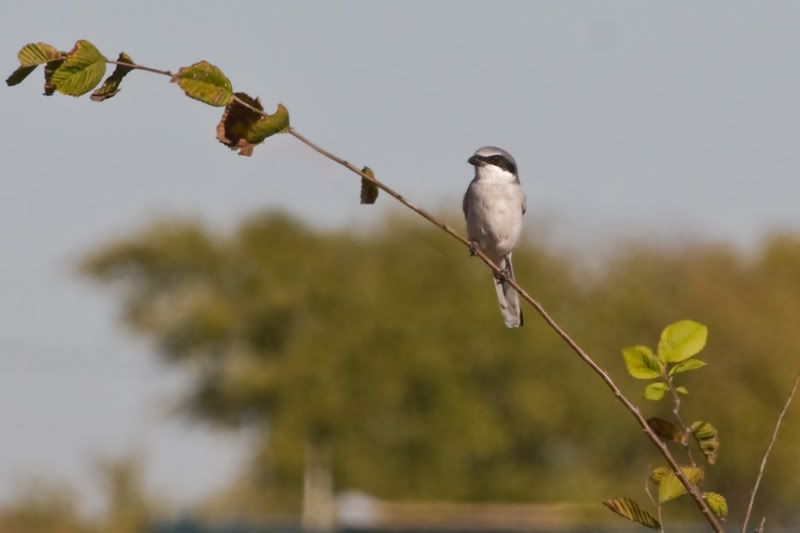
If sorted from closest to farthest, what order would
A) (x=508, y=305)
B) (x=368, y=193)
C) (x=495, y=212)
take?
(x=368, y=193) → (x=508, y=305) → (x=495, y=212)

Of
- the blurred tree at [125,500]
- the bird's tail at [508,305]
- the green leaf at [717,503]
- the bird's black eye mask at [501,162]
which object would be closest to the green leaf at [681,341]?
the green leaf at [717,503]

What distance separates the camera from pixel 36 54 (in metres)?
3.84

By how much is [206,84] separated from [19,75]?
38cm

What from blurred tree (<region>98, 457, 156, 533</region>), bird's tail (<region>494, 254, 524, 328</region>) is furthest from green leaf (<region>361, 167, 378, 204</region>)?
blurred tree (<region>98, 457, 156, 533</region>)

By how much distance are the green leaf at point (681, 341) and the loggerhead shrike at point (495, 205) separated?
18.6ft

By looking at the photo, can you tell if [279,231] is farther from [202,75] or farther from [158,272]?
[202,75]

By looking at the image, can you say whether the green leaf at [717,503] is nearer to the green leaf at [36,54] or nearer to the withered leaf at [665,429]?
the withered leaf at [665,429]

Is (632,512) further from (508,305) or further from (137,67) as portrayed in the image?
(508,305)

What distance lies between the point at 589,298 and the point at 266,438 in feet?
52.5

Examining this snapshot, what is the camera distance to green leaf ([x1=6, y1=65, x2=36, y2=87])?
12.4 ft

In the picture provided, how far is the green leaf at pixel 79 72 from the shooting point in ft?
12.3

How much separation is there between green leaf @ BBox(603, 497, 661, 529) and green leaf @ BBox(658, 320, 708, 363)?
30cm

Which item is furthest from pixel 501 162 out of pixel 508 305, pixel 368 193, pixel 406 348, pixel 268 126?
pixel 406 348

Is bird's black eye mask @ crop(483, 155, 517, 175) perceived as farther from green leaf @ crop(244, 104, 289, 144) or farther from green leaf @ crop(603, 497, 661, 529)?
green leaf @ crop(603, 497, 661, 529)
